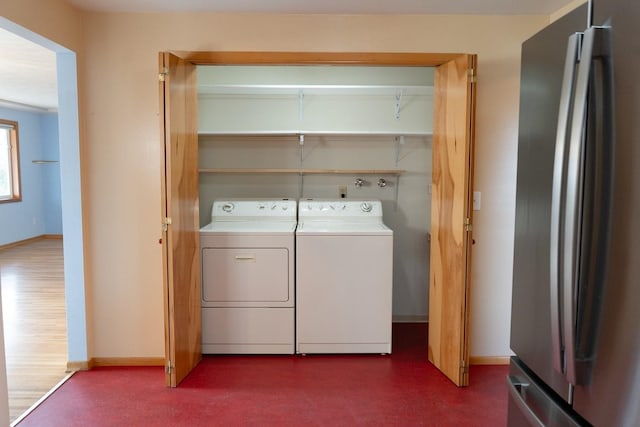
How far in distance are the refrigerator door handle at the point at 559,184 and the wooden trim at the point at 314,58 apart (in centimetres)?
196

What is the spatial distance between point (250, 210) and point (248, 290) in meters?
0.72

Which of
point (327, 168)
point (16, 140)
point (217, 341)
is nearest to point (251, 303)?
point (217, 341)

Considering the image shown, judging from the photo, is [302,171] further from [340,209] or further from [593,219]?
[593,219]

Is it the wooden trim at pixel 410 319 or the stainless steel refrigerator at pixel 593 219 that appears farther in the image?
the wooden trim at pixel 410 319

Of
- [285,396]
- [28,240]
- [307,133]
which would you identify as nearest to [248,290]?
[285,396]

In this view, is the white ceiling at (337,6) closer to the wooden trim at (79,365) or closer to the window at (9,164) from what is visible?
the wooden trim at (79,365)

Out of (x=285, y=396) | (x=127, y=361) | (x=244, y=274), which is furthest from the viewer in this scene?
(x=244, y=274)

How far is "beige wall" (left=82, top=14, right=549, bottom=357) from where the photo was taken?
9.51 ft

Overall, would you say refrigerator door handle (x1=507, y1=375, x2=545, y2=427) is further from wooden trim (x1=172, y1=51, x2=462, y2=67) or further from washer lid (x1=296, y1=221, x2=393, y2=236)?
wooden trim (x1=172, y1=51, x2=462, y2=67)

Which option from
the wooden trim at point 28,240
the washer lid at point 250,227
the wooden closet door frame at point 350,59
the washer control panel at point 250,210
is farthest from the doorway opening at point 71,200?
the wooden trim at point 28,240

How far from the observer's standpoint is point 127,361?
3.08m

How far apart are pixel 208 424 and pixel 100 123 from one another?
200 cm

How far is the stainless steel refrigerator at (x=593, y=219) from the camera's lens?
2.74 feet

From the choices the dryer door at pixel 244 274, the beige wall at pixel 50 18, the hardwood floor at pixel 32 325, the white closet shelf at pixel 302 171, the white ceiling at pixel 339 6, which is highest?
the white ceiling at pixel 339 6
